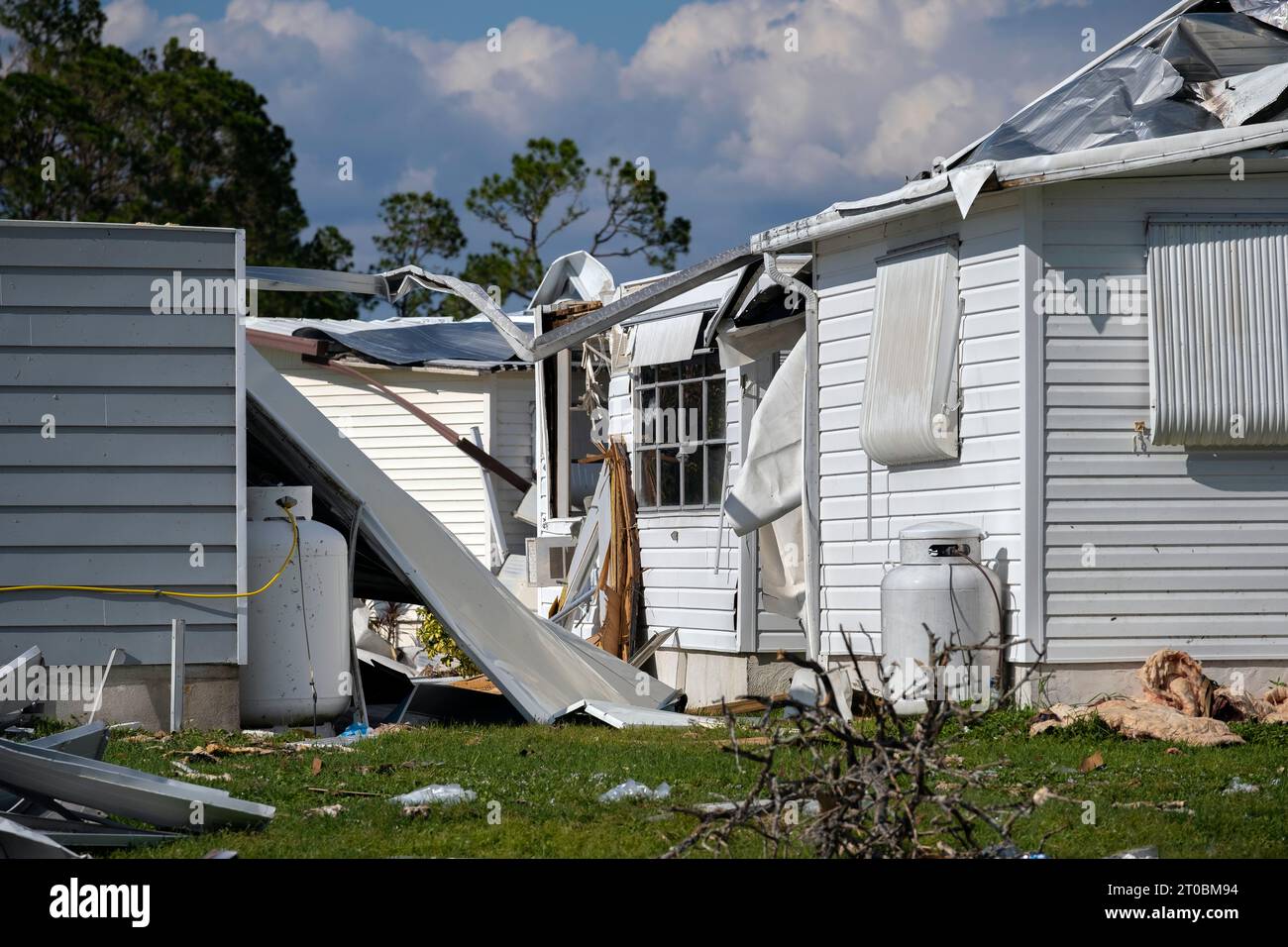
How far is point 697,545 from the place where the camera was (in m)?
Answer: 14.2

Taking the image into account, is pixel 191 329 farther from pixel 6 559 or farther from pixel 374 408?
pixel 374 408

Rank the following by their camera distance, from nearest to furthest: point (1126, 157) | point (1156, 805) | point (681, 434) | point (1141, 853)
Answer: point (1141, 853) → point (1156, 805) → point (1126, 157) → point (681, 434)

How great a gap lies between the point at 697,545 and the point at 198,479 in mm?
5270

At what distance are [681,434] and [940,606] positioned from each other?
16.5 ft

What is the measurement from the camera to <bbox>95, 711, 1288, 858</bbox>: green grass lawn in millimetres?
6016

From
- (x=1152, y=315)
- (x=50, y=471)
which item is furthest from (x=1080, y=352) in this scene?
(x=50, y=471)

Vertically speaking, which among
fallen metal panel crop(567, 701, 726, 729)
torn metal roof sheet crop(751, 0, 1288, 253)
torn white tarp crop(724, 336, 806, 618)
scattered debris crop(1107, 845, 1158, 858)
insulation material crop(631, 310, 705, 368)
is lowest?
fallen metal panel crop(567, 701, 726, 729)

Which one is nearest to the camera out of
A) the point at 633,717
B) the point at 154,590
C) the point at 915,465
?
the point at 154,590

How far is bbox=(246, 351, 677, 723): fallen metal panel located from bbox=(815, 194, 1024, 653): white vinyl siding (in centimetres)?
190

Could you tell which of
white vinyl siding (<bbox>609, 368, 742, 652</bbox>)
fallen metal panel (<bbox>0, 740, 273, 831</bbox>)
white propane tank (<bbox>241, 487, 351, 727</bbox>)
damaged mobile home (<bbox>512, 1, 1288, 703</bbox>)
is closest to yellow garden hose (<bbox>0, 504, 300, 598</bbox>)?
white propane tank (<bbox>241, 487, 351, 727</bbox>)

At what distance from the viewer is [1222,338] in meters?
9.99

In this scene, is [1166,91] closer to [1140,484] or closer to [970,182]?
[970,182]

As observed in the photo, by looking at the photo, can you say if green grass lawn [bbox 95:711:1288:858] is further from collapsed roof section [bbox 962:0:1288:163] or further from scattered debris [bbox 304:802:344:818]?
collapsed roof section [bbox 962:0:1288:163]

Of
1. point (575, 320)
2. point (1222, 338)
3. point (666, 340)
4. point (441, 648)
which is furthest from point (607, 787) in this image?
point (441, 648)
